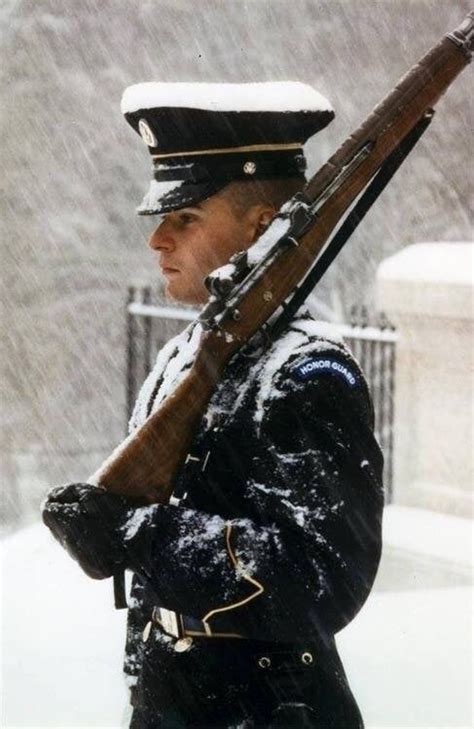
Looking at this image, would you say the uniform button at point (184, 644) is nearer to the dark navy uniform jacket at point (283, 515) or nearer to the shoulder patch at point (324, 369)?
the dark navy uniform jacket at point (283, 515)

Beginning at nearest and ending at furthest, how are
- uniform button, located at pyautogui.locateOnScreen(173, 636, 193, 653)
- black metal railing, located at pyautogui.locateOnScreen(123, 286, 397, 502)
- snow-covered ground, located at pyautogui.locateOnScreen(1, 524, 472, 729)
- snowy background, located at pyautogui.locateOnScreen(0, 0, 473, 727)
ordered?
uniform button, located at pyautogui.locateOnScreen(173, 636, 193, 653)
snow-covered ground, located at pyautogui.locateOnScreen(1, 524, 472, 729)
black metal railing, located at pyautogui.locateOnScreen(123, 286, 397, 502)
snowy background, located at pyautogui.locateOnScreen(0, 0, 473, 727)

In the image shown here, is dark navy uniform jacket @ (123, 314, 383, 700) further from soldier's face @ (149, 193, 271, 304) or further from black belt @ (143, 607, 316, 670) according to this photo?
soldier's face @ (149, 193, 271, 304)

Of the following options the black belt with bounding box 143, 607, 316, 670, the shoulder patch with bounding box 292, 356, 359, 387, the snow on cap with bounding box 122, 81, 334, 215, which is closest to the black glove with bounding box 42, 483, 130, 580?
the black belt with bounding box 143, 607, 316, 670

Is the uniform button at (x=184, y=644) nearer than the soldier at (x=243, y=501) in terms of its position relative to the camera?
No

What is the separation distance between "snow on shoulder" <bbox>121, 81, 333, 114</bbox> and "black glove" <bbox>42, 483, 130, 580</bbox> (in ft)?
2.12

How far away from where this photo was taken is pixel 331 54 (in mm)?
11344

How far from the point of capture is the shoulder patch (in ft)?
5.61

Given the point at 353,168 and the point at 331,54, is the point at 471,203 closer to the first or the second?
the point at 331,54

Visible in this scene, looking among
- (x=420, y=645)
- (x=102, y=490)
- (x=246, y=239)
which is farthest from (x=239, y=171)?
(x=420, y=645)

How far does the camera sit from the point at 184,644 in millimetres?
1863

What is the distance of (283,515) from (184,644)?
0.35 m

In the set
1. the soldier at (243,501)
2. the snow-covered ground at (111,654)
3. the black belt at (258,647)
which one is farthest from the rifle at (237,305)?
the snow-covered ground at (111,654)

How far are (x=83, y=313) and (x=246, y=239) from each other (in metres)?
8.41

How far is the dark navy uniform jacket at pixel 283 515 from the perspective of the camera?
1.64m
